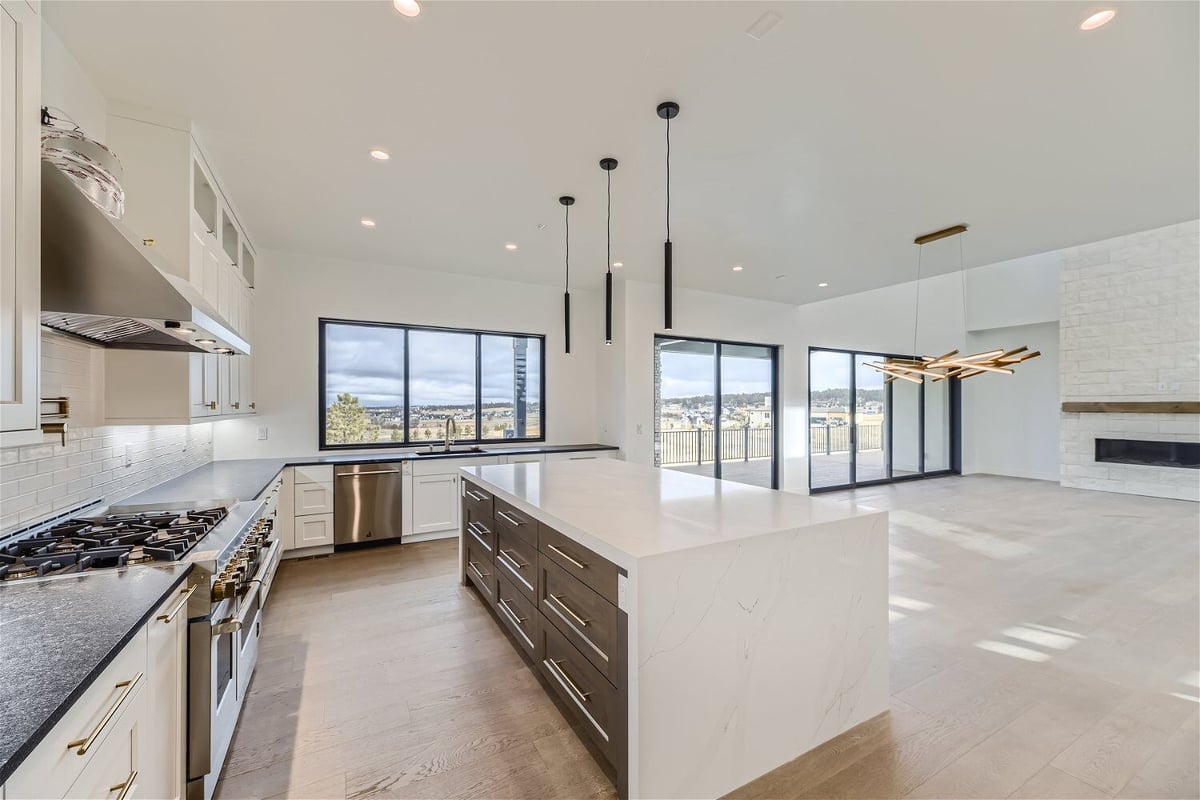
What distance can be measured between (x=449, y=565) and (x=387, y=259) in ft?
10.2

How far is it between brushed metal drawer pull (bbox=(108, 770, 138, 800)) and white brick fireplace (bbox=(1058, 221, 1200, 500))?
370 inches

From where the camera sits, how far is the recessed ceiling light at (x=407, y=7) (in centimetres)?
182

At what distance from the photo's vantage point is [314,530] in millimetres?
4336

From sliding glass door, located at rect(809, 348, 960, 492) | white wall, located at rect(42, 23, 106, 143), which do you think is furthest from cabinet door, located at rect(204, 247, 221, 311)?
sliding glass door, located at rect(809, 348, 960, 492)

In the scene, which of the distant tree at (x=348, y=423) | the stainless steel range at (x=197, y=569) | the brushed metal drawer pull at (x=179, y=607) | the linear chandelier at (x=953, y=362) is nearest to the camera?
the brushed metal drawer pull at (x=179, y=607)

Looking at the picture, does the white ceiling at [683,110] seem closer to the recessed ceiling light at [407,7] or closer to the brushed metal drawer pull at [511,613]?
the recessed ceiling light at [407,7]

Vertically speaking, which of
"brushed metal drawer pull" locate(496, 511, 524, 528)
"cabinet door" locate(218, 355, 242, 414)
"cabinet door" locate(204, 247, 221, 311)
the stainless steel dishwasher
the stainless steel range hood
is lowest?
the stainless steel dishwasher

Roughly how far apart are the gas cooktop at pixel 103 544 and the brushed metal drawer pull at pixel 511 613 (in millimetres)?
1470

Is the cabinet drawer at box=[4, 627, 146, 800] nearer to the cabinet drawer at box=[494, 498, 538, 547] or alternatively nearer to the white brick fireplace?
the cabinet drawer at box=[494, 498, 538, 547]

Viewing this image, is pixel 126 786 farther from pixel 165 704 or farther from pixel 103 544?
pixel 103 544

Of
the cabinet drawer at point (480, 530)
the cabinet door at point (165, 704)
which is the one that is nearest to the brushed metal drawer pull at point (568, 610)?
the cabinet drawer at point (480, 530)

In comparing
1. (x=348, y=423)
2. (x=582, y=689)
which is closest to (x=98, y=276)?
(x=582, y=689)

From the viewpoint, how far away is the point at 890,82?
230 cm

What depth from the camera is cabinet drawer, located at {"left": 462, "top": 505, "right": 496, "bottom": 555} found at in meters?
3.04
